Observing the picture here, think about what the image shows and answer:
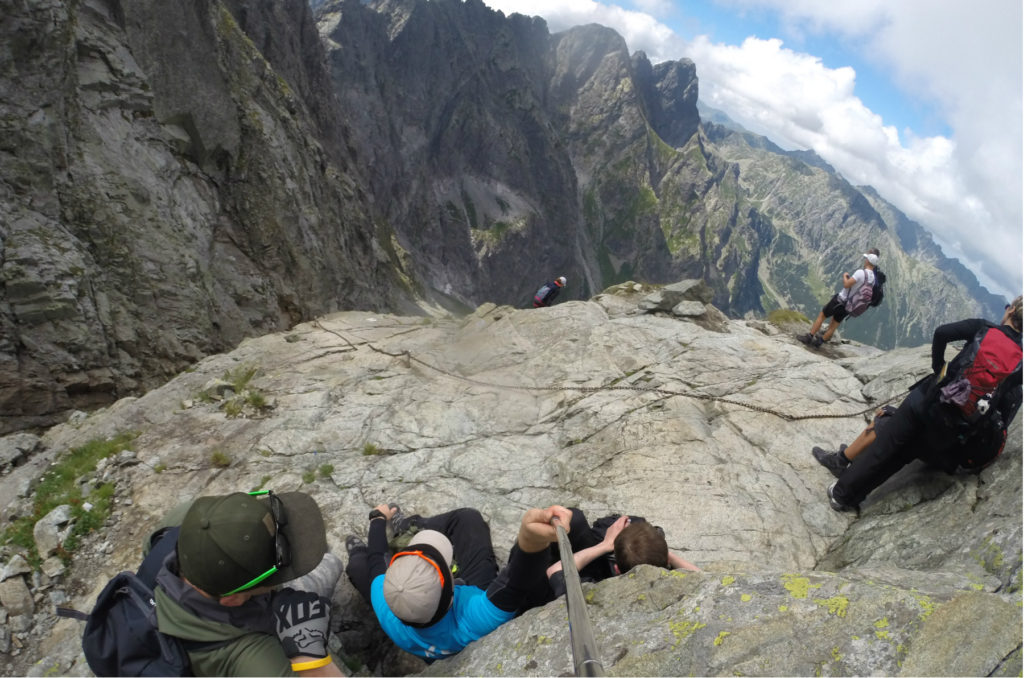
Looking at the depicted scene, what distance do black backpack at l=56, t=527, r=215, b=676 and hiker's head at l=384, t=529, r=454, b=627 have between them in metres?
1.92

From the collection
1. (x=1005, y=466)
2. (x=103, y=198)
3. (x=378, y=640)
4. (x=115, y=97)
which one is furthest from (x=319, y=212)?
(x=1005, y=466)

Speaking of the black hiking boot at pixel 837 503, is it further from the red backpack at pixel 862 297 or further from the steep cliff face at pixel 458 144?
the steep cliff face at pixel 458 144

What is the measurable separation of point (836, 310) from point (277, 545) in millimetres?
17851

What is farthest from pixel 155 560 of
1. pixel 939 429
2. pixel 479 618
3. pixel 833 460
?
pixel 833 460

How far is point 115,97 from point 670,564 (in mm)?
27871

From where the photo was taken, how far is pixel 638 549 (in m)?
6.30

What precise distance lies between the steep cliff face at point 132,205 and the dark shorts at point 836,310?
2436cm

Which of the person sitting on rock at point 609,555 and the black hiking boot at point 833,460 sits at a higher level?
the black hiking boot at point 833,460

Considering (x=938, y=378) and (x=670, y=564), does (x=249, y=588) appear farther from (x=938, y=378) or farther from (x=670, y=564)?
(x=938, y=378)

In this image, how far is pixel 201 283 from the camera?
2253 cm

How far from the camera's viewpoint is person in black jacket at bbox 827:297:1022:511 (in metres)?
7.31

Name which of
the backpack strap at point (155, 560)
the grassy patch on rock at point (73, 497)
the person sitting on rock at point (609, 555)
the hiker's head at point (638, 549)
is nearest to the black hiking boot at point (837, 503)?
the person sitting on rock at point (609, 555)

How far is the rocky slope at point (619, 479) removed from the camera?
4605 millimetres

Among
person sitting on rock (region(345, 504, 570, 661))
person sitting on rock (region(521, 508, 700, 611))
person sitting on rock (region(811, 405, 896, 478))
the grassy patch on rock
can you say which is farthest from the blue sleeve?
person sitting on rock (region(811, 405, 896, 478))
